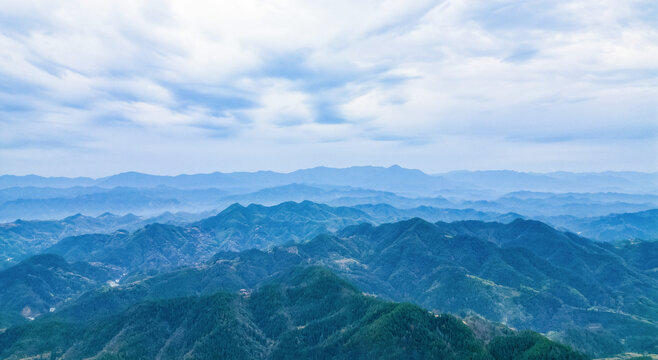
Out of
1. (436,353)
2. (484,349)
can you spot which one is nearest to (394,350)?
(436,353)

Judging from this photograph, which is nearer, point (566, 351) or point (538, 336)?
point (566, 351)

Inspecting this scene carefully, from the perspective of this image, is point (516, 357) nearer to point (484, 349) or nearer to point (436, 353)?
point (484, 349)

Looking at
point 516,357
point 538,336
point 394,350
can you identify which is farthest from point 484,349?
point 394,350

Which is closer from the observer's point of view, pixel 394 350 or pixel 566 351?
pixel 566 351

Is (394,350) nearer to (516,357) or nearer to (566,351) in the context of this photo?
(516,357)

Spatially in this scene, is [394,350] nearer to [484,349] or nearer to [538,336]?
[484,349]

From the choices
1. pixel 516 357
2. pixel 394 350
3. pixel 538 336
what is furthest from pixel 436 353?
pixel 538 336

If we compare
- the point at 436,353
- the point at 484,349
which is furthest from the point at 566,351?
the point at 436,353

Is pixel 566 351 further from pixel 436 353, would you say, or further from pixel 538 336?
pixel 436 353
